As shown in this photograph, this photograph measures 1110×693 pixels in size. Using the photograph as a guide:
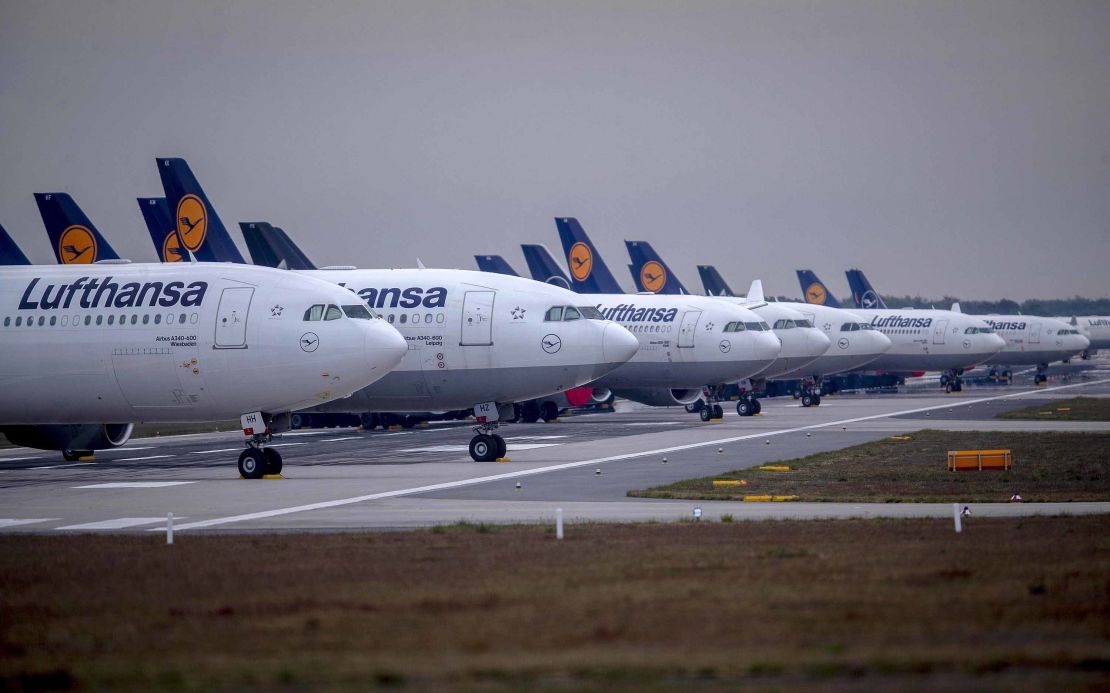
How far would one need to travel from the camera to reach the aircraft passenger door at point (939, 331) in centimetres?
10462

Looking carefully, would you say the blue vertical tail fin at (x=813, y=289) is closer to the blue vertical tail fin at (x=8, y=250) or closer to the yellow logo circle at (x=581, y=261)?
the yellow logo circle at (x=581, y=261)

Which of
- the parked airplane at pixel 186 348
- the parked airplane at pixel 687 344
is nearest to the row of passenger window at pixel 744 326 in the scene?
the parked airplane at pixel 687 344

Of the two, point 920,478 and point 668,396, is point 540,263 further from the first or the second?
point 920,478

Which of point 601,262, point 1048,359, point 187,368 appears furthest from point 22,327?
point 1048,359

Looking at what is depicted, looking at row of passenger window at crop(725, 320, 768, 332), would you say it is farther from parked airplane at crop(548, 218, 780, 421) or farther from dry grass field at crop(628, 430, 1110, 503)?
dry grass field at crop(628, 430, 1110, 503)

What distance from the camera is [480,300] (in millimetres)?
42000

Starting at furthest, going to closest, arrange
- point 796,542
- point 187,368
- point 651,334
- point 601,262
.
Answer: point 601,262
point 651,334
point 187,368
point 796,542

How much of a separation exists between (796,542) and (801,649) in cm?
806

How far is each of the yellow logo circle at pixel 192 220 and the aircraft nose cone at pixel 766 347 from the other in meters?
27.1

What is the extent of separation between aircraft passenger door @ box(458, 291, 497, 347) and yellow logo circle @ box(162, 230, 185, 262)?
13663mm

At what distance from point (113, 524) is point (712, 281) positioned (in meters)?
75.4

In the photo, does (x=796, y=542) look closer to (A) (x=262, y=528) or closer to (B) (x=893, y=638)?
(B) (x=893, y=638)

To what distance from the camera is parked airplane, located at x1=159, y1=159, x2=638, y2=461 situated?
135 feet

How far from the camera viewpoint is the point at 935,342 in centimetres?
10469
